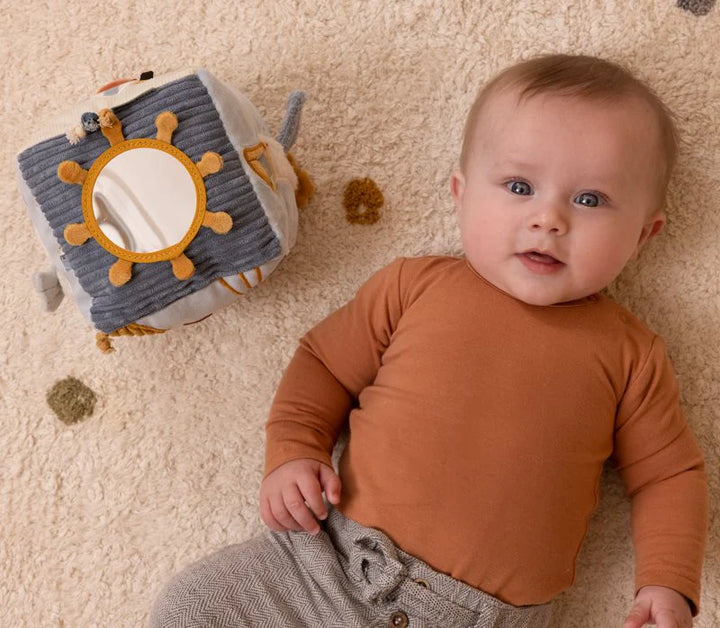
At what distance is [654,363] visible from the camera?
0.89 m

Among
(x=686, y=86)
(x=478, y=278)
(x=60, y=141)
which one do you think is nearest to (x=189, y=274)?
(x=60, y=141)

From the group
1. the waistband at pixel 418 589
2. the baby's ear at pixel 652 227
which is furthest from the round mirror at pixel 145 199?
the baby's ear at pixel 652 227

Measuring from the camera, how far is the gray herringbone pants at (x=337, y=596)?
0.83 m

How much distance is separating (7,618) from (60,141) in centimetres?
63

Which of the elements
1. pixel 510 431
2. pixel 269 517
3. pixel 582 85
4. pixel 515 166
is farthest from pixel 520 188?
pixel 269 517

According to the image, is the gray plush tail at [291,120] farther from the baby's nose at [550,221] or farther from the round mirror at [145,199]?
the baby's nose at [550,221]

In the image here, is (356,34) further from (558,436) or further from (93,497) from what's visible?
(93,497)

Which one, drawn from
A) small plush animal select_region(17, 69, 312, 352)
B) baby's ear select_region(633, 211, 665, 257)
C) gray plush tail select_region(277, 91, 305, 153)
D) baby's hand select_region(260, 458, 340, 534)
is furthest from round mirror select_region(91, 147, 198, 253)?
baby's ear select_region(633, 211, 665, 257)

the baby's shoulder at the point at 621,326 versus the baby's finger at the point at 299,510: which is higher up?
the baby's shoulder at the point at 621,326

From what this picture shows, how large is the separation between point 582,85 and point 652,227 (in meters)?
0.20

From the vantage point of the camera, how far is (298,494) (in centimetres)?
88

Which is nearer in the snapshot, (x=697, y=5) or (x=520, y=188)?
(x=520, y=188)

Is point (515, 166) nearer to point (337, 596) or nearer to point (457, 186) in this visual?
point (457, 186)

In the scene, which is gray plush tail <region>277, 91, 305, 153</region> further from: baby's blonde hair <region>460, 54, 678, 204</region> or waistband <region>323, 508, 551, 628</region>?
waistband <region>323, 508, 551, 628</region>
